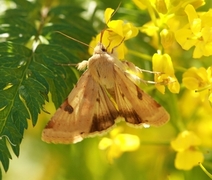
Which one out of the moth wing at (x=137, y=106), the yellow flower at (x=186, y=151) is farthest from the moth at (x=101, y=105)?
the yellow flower at (x=186, y=151)

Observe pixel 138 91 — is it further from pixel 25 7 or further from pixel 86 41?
pixel 25 7

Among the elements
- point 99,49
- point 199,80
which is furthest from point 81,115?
point 199,80

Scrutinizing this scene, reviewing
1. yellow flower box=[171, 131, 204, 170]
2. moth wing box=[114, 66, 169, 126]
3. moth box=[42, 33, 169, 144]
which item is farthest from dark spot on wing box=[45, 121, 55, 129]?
yellow flower box=[171, 131, 204, 170]

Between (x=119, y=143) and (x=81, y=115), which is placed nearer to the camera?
(x=81, y=115)

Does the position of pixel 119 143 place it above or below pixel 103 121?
below

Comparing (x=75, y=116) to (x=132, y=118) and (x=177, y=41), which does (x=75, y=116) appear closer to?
(x=132, y=118)

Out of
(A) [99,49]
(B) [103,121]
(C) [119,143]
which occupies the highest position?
(A) [99,49]

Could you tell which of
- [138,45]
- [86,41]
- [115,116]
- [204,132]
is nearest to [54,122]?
[115,116]
